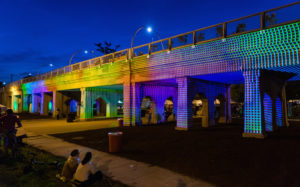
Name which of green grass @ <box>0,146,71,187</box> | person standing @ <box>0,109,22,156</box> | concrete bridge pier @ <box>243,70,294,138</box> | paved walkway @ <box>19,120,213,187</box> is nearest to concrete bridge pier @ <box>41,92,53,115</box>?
person standing @ <box>0,109,22,156</box>

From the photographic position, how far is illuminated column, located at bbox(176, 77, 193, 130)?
1477 cm

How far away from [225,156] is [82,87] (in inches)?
849

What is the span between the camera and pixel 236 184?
5.30 metres

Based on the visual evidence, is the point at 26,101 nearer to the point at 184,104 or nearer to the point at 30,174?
the point at 184,104

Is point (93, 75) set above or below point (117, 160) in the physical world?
above

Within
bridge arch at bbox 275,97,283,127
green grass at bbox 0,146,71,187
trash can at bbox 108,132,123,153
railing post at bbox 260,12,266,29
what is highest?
railing post at bbox 260,12,266,29

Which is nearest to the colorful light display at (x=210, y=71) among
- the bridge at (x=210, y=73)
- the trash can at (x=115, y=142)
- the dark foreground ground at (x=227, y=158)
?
the bridge at (x=210, y=73)

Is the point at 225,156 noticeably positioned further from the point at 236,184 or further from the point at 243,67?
the point at 243,67

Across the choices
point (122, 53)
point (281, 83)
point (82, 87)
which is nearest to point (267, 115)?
point (281, 83)

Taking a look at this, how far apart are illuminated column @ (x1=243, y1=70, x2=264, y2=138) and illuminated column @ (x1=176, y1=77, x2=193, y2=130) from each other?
399cm

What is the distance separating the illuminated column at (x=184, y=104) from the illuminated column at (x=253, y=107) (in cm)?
399

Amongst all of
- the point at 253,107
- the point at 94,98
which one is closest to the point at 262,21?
the point at 253,107

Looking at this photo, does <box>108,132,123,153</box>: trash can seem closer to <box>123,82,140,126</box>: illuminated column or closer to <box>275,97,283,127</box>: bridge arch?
<box>123,82,140,126</box>: illuminated column

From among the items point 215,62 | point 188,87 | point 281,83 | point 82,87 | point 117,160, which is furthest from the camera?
point 82,87
